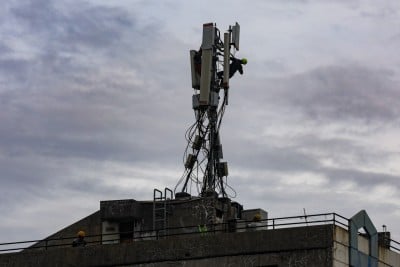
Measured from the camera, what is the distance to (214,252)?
47.7 metres

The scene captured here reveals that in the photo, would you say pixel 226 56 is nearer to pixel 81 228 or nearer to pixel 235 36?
pixel 235 36

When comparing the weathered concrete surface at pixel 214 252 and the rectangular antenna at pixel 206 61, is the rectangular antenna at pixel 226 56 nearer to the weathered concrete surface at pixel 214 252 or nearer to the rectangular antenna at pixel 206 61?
the rectangular antenna at pixel 206 61

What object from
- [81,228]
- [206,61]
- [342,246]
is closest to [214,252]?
[342,246]

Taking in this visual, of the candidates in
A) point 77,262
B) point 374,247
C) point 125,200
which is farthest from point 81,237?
point 374,247

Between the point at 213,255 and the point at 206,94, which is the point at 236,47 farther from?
the point at 213,255

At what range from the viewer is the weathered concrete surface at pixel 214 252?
45.7 metres

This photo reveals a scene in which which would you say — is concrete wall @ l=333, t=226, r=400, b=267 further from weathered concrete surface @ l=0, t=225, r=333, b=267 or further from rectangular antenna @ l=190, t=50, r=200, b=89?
rectangular antenna @ l=190, t=50, r=200, b=89

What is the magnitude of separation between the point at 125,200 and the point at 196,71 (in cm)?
871

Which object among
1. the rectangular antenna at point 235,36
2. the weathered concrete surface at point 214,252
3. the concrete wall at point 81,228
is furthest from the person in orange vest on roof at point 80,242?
the rectangular antenna at point 235,36

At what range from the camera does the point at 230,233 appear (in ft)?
156

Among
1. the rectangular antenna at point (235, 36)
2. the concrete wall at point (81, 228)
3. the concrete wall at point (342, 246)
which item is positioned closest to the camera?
the concrete wall at point (342, 246)

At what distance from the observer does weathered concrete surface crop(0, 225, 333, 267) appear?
150 feet

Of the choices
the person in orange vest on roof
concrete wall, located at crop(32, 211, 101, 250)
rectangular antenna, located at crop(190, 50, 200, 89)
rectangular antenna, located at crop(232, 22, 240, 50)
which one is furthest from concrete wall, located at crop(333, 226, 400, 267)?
rectangular antenna, located at crop(232, 22, 240, 50)

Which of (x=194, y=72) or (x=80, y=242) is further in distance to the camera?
(x=194, y=72)
